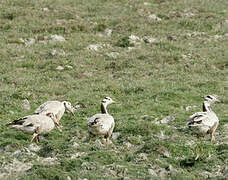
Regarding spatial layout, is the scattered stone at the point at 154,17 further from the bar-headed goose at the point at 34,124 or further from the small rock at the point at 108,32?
the bar-headed goose at the point at 34,124

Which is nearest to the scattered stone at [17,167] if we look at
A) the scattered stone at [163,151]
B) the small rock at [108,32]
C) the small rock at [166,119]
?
the scattered stone at [163,151]

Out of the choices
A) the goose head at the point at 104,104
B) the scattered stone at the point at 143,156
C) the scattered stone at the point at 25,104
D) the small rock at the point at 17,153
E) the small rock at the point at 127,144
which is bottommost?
the scattered stone at the point at 25,104

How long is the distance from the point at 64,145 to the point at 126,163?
2347 millimetres

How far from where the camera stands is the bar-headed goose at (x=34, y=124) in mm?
13820

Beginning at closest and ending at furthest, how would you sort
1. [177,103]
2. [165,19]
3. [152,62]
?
[177,103], [152,62], [165,19]

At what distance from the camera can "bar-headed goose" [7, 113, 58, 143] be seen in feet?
45.3

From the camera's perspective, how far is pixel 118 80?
891 inches

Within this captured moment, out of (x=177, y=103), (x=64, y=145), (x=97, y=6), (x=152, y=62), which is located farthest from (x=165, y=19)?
(x=64, y=145)

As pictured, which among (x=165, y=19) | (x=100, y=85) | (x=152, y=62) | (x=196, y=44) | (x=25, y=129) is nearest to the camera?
(x=25, y=129)

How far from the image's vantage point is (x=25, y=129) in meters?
13.9

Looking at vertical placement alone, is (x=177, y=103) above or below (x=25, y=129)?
below

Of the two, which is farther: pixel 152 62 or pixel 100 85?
pixel 152 62

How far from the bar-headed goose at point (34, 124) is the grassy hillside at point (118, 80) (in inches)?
17.7

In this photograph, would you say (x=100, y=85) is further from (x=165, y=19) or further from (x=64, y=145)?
(x=165, y=19)
